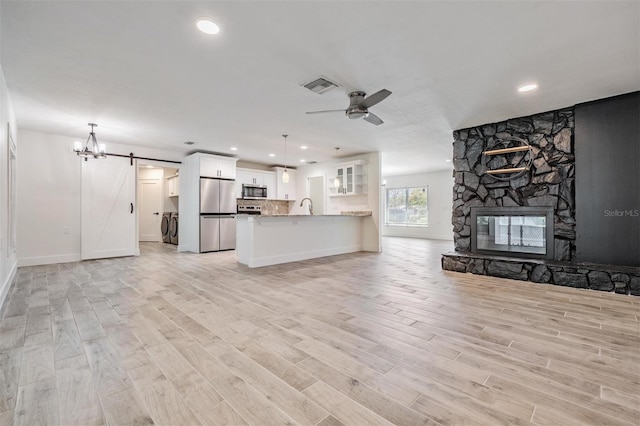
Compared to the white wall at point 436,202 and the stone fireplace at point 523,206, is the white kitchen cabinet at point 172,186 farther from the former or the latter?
the white wall at point 436,202

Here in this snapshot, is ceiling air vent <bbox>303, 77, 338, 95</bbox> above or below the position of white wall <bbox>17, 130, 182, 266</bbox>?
above

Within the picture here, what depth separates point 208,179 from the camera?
743 centimetres

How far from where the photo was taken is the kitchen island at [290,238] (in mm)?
5387

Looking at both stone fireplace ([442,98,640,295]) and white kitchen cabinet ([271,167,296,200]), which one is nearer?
stone fireplace ([442,98,640,295])

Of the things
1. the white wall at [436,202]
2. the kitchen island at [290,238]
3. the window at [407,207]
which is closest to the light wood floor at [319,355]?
the kitchen island at [290,238]

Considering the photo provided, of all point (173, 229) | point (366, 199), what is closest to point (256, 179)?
point (173, 229)

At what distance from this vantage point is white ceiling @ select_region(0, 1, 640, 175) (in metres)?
2.25

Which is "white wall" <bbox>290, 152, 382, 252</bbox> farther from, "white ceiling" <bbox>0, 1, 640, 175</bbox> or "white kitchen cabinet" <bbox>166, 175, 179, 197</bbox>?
"white kitchen cabinet" <bbox>166, 175, 179, 197</bbox>

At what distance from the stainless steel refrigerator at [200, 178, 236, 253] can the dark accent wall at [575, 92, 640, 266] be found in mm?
6998

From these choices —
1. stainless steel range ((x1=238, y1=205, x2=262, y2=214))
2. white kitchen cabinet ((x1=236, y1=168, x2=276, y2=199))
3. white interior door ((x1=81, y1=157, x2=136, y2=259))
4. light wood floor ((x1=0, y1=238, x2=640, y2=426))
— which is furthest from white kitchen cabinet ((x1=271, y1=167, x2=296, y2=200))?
light wood floor ((x1=0, y1=238, x2=640, y2=426))

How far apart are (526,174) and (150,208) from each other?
1066 centimetres

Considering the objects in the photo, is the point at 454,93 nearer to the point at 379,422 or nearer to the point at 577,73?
the point at 577,73

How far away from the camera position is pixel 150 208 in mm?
9945

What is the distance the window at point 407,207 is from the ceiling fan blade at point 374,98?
8.37 m
